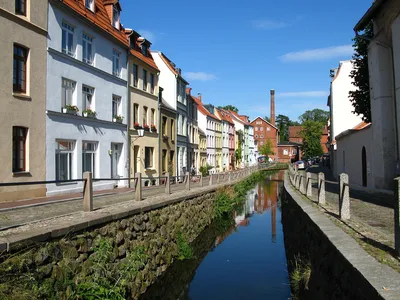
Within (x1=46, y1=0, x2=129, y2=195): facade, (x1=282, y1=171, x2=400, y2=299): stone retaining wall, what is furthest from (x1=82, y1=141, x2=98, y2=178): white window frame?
(x1=282, y1=171, x2=400, y2=299): stone retaining wall

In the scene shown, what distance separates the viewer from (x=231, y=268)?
11508 millimetres

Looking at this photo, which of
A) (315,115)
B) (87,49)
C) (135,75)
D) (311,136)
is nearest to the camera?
(87,49)

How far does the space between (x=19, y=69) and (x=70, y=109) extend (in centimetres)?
311

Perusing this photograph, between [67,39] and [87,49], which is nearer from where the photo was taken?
[67,39]

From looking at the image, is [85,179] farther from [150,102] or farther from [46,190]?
[150,102]

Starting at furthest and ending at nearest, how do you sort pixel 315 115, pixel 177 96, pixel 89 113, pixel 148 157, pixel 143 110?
1. pixel 315 115
2. pixel 177 96
3. pixel 148 157
4. pixel 143 110
5. pixel 89 113

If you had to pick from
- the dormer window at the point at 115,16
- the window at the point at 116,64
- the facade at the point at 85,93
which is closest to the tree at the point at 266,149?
the facade at the point at 85,93

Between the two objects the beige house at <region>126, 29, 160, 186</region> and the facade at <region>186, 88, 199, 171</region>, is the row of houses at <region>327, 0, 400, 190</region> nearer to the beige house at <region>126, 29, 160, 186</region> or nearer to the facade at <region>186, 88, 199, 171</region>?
the beige house at <region>126, 29, 160, 186</region>

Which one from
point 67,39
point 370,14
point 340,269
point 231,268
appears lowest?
point 231,268

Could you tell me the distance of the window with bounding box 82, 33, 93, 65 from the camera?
1772cm

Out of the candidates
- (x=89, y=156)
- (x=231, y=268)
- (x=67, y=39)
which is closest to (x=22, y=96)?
(x=67, y=39)

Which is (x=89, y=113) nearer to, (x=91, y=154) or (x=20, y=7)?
(x=91, y=154)

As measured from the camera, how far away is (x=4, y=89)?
1259cm

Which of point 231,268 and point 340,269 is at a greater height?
point 340,269
